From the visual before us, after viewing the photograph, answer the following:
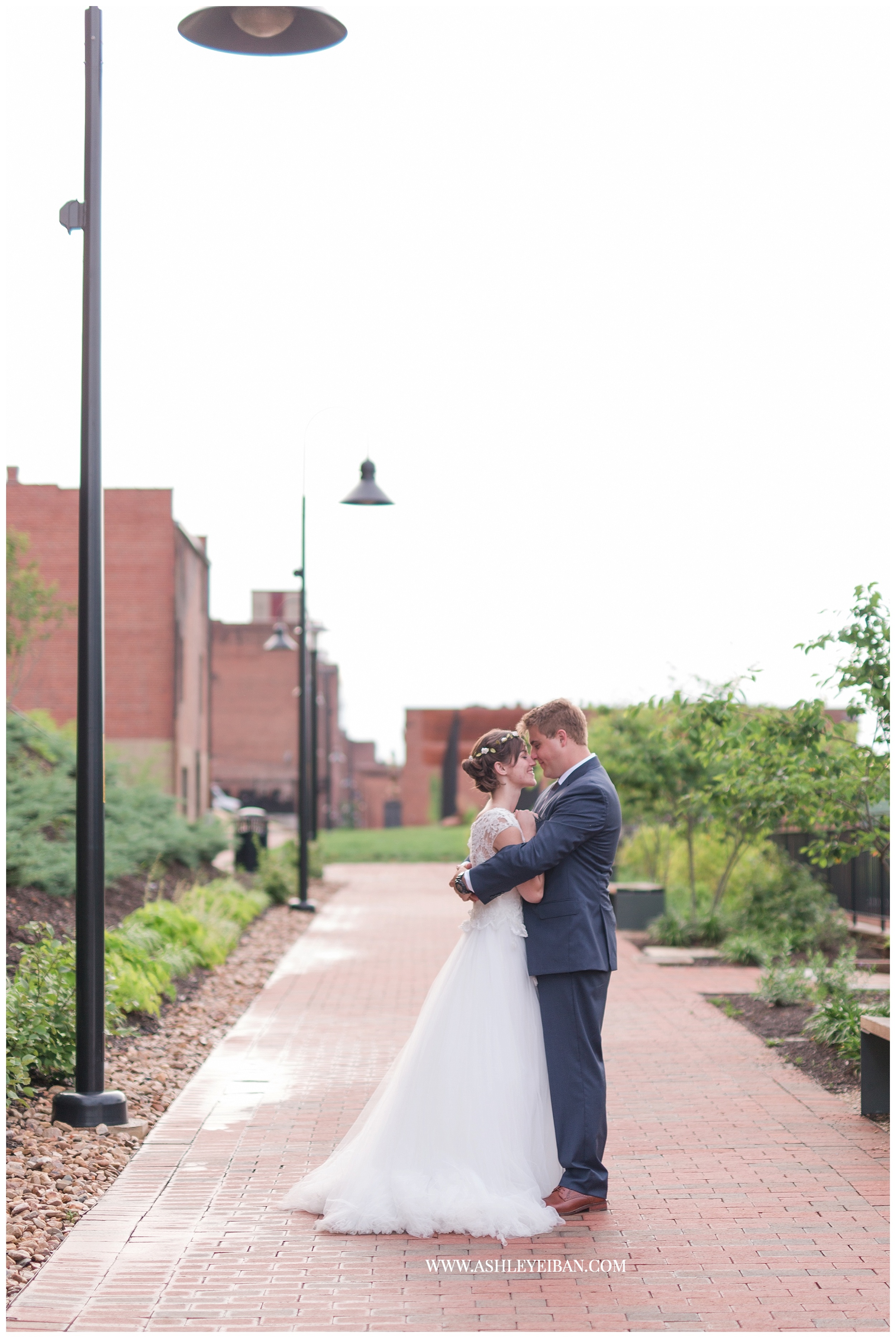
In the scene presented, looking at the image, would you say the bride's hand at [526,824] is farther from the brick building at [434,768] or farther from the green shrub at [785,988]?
the brick building at [434,768]

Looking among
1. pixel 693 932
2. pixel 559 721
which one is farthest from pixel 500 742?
pixel 693 932

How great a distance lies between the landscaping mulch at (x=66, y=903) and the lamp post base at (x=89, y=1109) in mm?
1506

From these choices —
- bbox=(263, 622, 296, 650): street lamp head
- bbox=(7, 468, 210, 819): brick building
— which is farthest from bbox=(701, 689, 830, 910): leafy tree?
bbox=(7, 468, 210, 819): brick building

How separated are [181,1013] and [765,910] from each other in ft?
25.2

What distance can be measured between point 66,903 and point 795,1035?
7234 mm

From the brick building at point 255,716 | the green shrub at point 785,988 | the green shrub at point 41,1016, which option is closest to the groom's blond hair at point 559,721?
the green shrub at point 41,1016

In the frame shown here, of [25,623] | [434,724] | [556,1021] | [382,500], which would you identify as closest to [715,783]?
[382,500]

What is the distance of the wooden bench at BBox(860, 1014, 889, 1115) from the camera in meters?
7.53

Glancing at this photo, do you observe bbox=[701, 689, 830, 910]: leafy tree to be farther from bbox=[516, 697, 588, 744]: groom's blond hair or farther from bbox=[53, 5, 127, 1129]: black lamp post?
bbox=[53, 5, 127, 1129]: black lamp post

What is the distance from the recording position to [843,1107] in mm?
7871

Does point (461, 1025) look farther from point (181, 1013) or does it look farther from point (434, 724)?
point (434, 724)

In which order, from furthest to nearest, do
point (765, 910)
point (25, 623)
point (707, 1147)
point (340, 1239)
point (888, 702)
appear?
point (25, 623), point (765, 910), point (888, 702), point (707, 1147), point (340, 1239)

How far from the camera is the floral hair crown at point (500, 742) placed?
5.83m

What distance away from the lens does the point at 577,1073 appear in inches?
224
